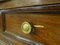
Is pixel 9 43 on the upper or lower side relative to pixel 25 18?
lower

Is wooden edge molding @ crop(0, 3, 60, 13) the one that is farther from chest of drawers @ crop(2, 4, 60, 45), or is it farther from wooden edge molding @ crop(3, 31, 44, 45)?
wooden edge molding @ crop(3, 31, 44, 45)

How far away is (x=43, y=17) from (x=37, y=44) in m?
0.10

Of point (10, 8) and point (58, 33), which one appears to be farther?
point (10, 8)

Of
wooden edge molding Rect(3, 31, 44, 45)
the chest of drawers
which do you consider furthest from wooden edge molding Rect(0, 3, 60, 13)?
wooden edge molding Rect(3, 31, 44, 45)

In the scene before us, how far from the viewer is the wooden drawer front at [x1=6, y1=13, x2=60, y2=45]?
1.11 feet

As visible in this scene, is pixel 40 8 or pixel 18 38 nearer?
pixel 40 8

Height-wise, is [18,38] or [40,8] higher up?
[40,8]

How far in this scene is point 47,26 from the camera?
36 cm

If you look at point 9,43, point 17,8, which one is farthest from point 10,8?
point 9,43

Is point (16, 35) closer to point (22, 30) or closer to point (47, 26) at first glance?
point (22, 30)

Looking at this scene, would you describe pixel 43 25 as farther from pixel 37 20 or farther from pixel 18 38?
pixel 18 38

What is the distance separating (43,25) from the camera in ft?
1.23

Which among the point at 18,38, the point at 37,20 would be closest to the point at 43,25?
the point at 37,20

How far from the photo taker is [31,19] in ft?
1.36
